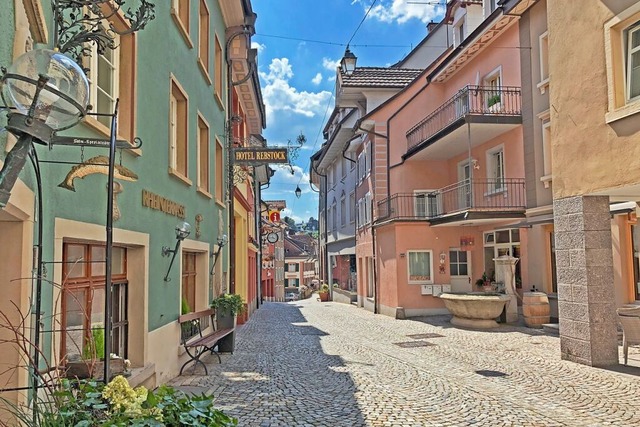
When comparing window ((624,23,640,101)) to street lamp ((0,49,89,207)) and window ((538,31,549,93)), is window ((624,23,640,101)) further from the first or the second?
street lamp ((0,49,89,207))

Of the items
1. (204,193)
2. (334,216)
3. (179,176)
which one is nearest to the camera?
(179,176)

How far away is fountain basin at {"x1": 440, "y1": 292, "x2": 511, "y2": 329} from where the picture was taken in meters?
13.5

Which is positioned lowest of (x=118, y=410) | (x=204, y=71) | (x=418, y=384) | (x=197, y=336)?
(x=418, y=384)

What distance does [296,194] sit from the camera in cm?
3033

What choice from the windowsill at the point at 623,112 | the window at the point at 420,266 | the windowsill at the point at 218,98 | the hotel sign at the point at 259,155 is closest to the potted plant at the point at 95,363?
the hotel sign at the point at 259,155

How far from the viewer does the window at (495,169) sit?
15.8 metres

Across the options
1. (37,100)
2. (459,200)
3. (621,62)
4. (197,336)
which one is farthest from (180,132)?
(459,200)

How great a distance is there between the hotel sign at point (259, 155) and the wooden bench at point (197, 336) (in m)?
3.81

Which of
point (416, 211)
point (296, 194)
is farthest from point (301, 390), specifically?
point (296, 194)

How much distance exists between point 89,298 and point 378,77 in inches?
761

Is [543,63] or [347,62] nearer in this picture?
[543,63]

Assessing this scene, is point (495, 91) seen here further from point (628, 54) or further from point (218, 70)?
point (218, 70)

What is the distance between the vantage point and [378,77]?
2277 centimetres

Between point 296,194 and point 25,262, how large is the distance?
26747mm
